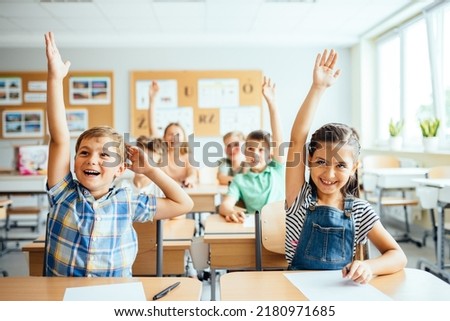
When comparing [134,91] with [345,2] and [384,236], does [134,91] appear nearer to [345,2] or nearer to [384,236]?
[345,2]

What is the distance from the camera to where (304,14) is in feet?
12.5

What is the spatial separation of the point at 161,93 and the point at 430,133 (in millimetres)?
3202

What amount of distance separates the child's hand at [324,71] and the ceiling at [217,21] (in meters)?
2.12

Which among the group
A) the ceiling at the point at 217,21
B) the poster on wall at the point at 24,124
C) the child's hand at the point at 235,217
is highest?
the ceiling at the point at 217,21

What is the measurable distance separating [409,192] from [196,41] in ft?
9.77

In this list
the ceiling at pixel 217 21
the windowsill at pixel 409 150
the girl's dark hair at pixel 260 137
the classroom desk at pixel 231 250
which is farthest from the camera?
the ceiling at pixel 217 21

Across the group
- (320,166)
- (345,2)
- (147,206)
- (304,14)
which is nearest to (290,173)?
(320,166)

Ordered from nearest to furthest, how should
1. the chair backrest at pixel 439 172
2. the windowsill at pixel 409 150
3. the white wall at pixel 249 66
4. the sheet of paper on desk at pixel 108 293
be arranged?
the sheet of paper on desk at pixel 108 293 < the chair backrest at pixel 439 172 < the windowsill at pixel 409 150 < the white wall at pixel 249 66

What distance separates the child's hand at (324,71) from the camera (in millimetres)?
1044

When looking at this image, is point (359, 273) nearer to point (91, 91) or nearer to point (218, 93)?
point (218, 93)

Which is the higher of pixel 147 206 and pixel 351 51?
pixel 351 51

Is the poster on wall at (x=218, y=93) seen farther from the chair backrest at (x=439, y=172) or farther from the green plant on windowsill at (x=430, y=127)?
the chair backrest at (x=439, y=172)

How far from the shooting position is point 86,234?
3.36ft

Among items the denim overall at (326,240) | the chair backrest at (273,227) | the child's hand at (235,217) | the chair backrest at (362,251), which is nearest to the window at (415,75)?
the child's hand at (235,217)
